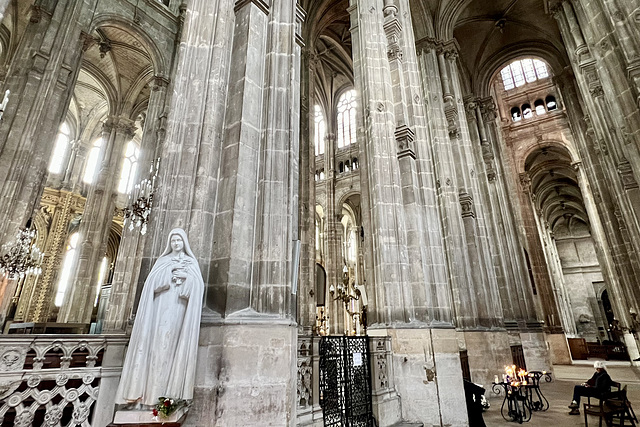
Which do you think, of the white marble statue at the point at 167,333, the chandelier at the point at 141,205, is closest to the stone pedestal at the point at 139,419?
the white marble statue at the point at 167,333

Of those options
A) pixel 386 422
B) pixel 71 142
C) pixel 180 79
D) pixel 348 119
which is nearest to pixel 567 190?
pixel 348 119

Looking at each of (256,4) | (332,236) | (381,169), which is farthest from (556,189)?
(256,4)

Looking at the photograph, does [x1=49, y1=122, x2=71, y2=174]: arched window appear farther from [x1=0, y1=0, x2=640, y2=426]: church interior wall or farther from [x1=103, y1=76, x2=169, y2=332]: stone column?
[x1=103, y1=76, x2=169, y2=332]: stone column

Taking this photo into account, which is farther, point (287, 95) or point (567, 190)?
point (567, 190)

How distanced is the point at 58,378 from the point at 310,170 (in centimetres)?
1002

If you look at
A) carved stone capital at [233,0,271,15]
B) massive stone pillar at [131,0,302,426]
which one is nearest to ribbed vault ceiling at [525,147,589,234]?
carved stone capital at [233,0,271,15]

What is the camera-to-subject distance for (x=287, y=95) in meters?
4.77

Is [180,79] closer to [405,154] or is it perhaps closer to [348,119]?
[405,154]

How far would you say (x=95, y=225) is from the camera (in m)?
14.1

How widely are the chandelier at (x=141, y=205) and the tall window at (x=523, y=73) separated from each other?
2526cm

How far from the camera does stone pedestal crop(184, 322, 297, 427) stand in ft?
10.4

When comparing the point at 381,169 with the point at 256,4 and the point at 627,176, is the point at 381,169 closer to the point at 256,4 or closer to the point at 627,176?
the point at 256,4

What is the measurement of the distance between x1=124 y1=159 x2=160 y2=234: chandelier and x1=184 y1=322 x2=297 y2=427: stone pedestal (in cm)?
788

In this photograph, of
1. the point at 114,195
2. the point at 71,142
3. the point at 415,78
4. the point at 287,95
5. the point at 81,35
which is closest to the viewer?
the point at 287,95
